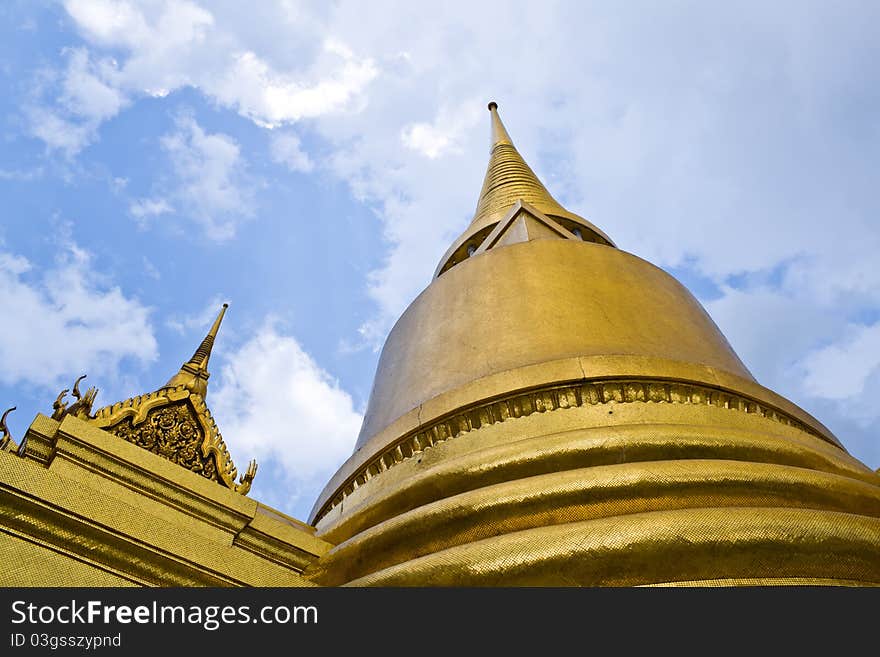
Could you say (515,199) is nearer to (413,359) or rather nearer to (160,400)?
(413,359)

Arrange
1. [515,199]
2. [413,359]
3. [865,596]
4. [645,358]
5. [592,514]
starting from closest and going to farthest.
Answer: [865,596]
[592,514]
[645,358]
[413,359]
[515,199]

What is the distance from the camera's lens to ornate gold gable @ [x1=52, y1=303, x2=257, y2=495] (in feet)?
13.1

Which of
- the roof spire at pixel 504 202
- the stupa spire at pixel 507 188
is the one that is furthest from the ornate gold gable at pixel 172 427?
the stupa spire at pixel 507 188

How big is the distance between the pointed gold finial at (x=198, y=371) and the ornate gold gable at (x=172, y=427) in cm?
99

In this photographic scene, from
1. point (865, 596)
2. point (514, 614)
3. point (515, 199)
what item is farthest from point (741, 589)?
point (515, 199)

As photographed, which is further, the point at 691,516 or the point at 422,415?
the point at 422,415

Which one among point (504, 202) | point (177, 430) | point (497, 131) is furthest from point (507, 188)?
point (177, 430)

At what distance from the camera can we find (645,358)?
4.61m

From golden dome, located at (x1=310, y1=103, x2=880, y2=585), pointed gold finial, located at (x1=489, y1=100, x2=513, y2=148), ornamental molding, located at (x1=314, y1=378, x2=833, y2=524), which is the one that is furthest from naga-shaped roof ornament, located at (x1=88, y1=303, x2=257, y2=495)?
pointed gold finial, located at (x1=489, y1=100, x2=513, y2=148)

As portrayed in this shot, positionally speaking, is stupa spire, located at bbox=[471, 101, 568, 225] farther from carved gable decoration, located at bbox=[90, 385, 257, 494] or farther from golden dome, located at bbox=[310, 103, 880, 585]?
carved gable decoration, located at bbox=[90, 385, 257, 494]

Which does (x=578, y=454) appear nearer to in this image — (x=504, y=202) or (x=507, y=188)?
(x=504, y=202)

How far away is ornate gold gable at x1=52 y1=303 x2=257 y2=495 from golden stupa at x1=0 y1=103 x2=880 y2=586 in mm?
12

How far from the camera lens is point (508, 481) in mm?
3742

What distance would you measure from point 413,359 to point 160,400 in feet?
6.21
